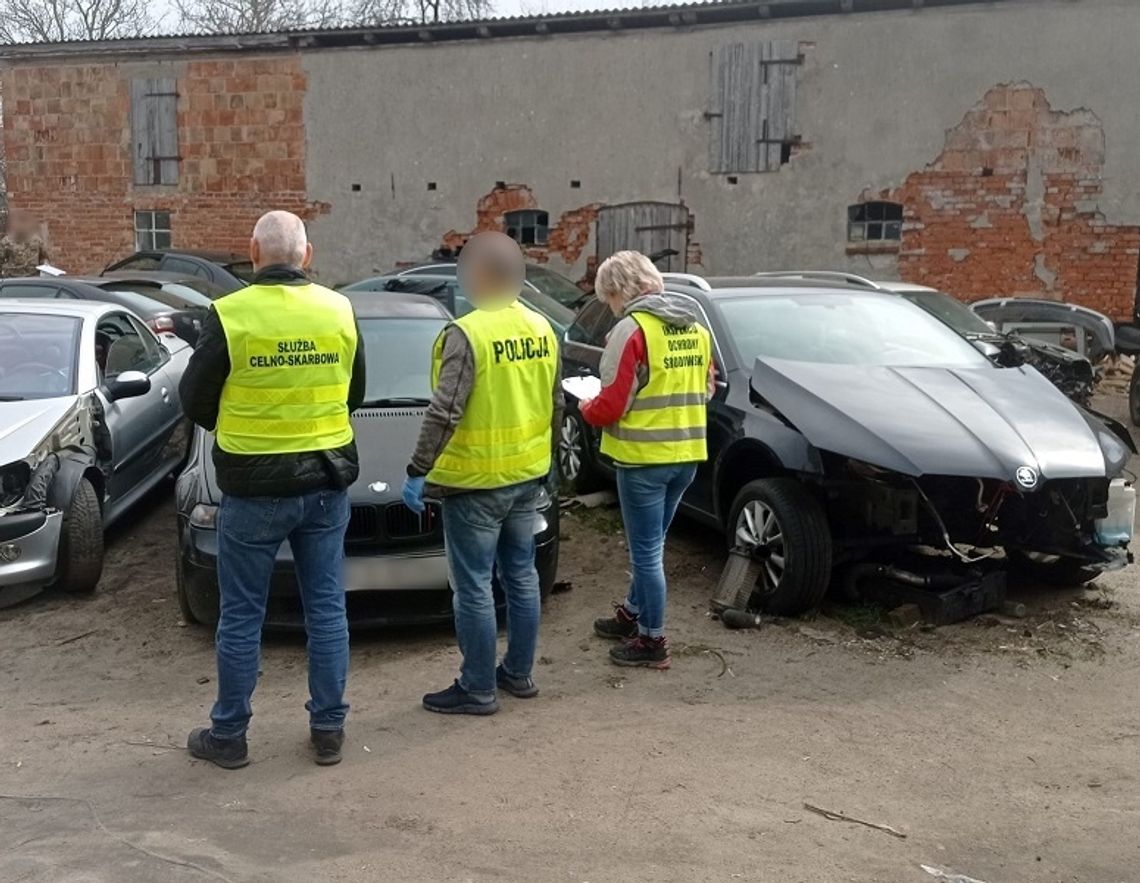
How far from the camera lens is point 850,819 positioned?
380 centimetres

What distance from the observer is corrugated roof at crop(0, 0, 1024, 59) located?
17.5 m

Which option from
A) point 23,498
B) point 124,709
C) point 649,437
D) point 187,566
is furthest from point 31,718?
point 649,437

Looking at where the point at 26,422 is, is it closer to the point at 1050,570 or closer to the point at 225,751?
the point at 225,751

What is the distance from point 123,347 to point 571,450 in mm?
3142

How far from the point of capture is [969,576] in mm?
5742

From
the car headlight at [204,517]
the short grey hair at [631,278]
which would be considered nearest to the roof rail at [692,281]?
the short grey hair at [631,278]

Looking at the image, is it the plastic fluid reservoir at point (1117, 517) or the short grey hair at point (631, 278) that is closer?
the short grey hair at point (631, 278)

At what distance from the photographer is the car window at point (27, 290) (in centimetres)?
1184

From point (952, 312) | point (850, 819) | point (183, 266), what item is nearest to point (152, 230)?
point (183, 266)

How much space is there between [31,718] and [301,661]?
3.76 feet

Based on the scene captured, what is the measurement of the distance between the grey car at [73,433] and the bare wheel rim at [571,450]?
2.74 metres

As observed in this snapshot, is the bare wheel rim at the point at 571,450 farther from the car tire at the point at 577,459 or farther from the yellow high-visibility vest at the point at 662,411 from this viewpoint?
the yellow high-visibility vest at the point at 662,411

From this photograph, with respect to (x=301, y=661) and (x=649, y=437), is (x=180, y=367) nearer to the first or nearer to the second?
(x=301, y=661)

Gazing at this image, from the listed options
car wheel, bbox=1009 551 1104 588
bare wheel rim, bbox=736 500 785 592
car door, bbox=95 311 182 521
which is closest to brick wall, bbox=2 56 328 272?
car door, bbox=95 311 182 521
